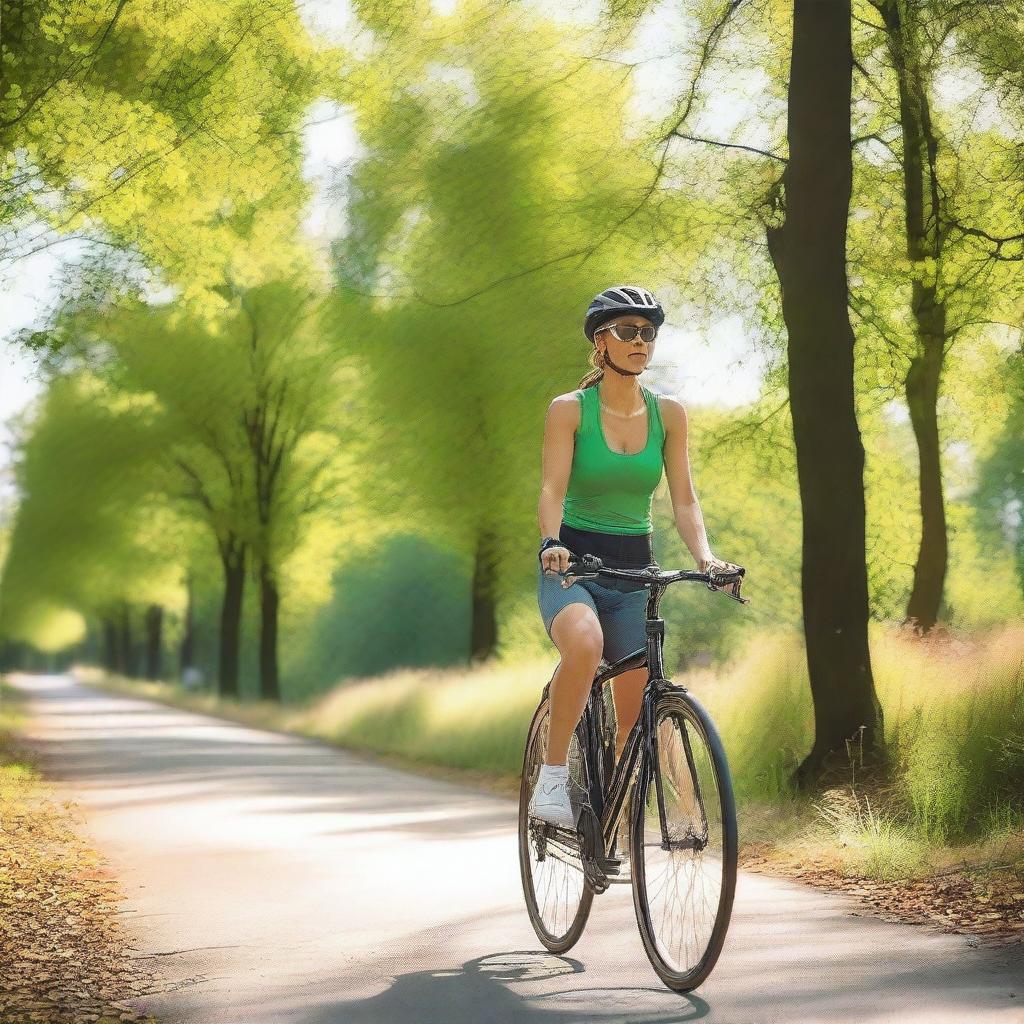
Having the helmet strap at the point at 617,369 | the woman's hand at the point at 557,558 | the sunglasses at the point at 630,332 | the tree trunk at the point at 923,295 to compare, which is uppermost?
the tree trunk at the point at 923,295

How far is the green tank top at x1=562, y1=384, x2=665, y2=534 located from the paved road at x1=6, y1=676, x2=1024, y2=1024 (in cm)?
169

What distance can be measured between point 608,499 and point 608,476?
0.10 meters

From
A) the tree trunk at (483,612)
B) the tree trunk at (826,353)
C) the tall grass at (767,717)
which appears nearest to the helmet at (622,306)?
the tree trunk at (826,353)

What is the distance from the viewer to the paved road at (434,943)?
5176 millimetres

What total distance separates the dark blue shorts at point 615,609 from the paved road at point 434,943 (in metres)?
1.22

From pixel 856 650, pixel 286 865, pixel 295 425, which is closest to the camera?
pixel 286 865

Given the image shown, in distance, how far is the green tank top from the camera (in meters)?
5.78

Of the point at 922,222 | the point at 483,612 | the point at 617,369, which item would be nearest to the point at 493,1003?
the point at 617,369

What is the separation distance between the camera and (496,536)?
21438 mm

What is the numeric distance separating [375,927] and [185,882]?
7.01ft

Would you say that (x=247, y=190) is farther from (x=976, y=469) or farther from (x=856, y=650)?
(x=976, y=469)

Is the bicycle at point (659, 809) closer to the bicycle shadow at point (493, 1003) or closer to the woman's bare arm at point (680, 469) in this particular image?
the bicycle shadow at point (493, 1003)

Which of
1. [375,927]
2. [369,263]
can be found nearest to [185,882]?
[375,927]

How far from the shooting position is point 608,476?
5785 mm
